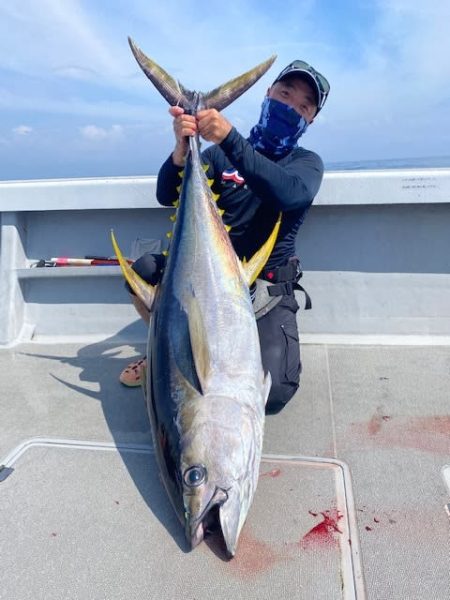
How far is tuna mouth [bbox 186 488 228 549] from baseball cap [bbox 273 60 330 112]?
6.03 ft

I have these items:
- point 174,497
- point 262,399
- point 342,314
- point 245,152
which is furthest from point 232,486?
point 342,314

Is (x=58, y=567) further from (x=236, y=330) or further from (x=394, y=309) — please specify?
(x=394, y=309)

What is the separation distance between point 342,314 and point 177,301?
4.91ft

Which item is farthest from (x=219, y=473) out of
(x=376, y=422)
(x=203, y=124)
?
(x=203, y=124)

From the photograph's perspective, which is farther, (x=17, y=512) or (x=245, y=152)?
(x=245, y=152)

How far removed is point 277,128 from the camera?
2.38m

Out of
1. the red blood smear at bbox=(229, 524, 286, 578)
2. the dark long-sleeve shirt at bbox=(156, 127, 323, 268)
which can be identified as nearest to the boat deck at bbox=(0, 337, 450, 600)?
the red blood smear at bbox=(229, 524, 286, 578)

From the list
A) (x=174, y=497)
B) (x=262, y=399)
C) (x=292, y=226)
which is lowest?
(x=174, y=497)

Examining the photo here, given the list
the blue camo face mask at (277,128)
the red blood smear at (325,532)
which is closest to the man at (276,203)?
the blue camo face mask at (277,128)

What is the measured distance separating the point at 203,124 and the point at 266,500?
4.41ft

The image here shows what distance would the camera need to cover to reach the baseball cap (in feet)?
7.61

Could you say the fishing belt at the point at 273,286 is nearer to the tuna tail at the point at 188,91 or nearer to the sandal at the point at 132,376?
the sandal at the point at 132,376

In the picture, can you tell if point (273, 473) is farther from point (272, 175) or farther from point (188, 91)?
point (188, 91)

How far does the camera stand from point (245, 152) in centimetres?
189
